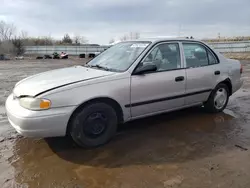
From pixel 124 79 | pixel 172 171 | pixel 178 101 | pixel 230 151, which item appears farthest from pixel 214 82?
pixel 172 171

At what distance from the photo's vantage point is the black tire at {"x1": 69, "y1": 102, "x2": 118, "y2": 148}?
→ 3.45 m

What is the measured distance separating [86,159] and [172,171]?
114 centimetres

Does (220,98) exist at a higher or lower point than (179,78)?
lower

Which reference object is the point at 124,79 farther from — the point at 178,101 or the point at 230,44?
the point at 230,44

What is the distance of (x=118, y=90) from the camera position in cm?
371

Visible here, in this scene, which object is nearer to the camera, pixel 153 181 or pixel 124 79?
pixel 153 181

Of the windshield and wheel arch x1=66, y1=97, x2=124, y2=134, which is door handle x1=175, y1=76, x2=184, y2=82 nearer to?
the windshield

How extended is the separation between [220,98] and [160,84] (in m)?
1.80

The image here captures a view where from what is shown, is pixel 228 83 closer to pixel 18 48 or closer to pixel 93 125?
pixel 93 125

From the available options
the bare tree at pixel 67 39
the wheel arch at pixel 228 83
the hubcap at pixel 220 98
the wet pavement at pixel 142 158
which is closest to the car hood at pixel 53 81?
the wet pavement at pixel 142 158

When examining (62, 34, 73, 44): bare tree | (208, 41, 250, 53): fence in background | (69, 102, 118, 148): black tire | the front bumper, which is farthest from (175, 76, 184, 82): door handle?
(62, 34, 73, 44): bare tree

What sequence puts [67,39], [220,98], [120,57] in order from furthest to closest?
[67,39]
[220,98]
[120,57]

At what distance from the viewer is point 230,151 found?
11.7 ft

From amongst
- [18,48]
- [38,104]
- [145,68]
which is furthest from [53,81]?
[18,48]
